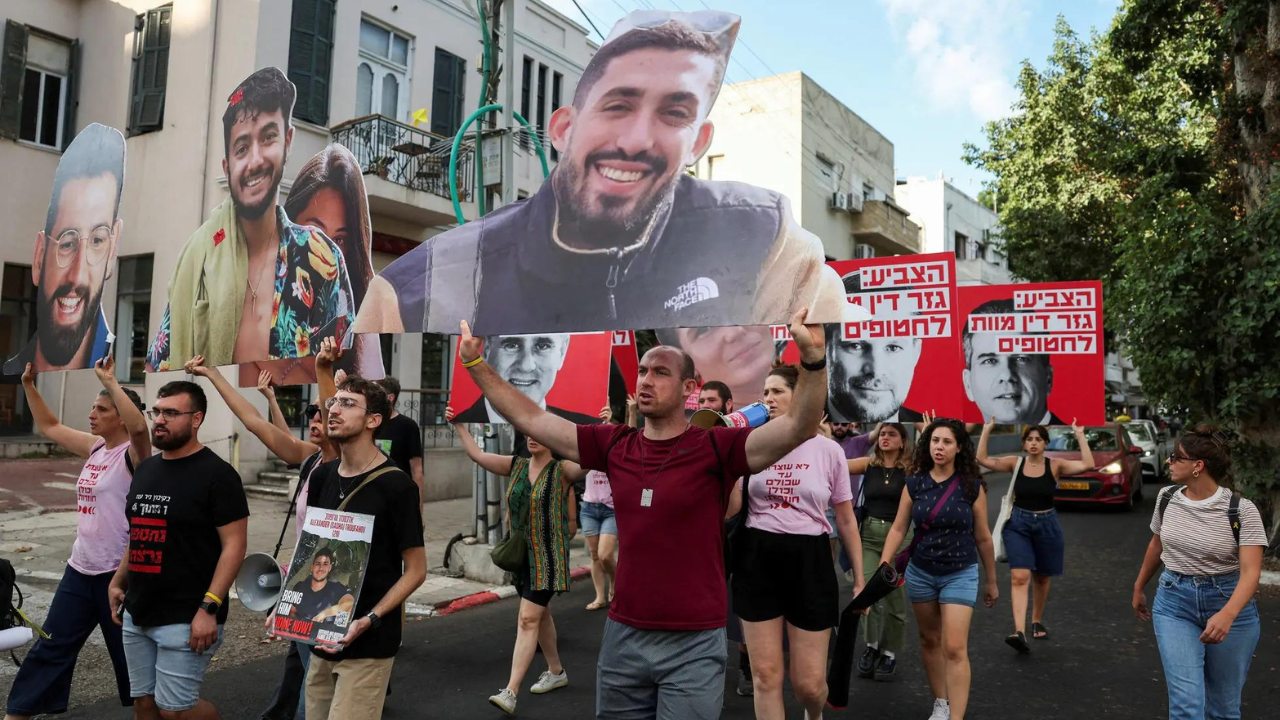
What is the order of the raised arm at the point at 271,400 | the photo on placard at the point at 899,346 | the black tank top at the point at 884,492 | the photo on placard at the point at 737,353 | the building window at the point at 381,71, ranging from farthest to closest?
the building window at the point at 381,71
the photo on placard at the point at 737,353
the photo on placard at the point at 899,346
the black tank top at the point at 884,492
the raised arm at the point at 271,400

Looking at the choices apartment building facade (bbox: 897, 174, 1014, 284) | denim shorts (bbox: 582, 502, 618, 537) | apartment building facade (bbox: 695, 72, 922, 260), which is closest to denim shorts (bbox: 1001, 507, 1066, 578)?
denim shorts (bbox: 582, 502, 618, 537)

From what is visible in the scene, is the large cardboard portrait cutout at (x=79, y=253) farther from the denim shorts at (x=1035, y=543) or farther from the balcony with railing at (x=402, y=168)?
the balcony with railing at (x=402, y=168)

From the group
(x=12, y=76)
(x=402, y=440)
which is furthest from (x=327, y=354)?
(x=12, y=76)

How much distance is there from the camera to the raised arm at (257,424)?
4.59 m

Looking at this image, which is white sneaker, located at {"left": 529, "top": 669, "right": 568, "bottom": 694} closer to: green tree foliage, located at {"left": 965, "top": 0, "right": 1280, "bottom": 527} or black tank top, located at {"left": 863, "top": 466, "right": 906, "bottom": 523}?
black tank top, located at {"left": 863, "top": 466, "right": 906, "bottom": 523}

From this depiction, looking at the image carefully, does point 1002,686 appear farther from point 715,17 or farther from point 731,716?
point 715,17

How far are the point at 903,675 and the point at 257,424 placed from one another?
4.56 m

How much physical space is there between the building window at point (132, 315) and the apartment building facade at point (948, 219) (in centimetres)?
3047

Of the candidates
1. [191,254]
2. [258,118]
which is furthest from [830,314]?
[191,254]

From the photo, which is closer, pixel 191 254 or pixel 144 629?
pixel 144 629

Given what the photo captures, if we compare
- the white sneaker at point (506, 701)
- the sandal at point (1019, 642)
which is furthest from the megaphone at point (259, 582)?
the sandal at point (1019, 642)

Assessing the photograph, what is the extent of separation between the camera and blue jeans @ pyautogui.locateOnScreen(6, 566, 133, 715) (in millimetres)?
4312

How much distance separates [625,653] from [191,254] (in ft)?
17.3

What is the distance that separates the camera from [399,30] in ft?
54.1
